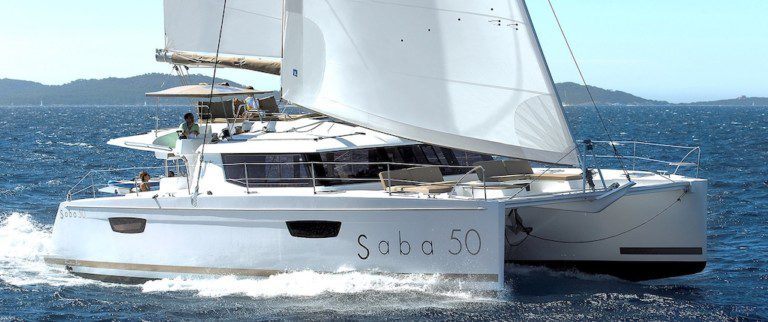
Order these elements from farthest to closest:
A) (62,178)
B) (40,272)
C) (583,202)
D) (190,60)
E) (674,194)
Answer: (62,178) → (190,60) → (40,272) → (674,194) → (583,202)

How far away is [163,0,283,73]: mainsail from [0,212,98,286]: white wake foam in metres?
4.20

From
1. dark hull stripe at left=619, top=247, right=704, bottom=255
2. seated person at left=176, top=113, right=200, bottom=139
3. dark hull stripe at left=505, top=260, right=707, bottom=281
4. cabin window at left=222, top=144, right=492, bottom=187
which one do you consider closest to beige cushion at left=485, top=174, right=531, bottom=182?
cabin window at left=222, top=144, right=492, bottom=187

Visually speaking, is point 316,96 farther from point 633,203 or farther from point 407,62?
point 633,203

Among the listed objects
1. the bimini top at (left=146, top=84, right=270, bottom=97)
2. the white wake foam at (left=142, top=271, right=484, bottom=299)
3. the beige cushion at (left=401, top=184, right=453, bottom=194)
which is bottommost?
the white wake foam at (left=142, top=271, right=484, bottom=299)

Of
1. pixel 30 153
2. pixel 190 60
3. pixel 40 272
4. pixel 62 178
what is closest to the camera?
pixel 40 272

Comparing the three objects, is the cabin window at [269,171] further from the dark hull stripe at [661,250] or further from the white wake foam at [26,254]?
the dark hull stripe at [661,250]

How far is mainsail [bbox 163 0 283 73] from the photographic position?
64.1 feet

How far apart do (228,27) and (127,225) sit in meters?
4.44

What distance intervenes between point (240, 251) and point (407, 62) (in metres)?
3.65

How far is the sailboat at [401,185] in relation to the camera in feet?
48.8

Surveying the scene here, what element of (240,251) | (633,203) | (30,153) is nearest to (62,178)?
(30,153)

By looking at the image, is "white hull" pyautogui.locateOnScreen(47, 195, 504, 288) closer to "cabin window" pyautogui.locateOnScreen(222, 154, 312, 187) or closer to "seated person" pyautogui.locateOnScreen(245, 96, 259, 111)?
"cabin window" pyautogui.locateOnScreen(222, 154, 312, 187)

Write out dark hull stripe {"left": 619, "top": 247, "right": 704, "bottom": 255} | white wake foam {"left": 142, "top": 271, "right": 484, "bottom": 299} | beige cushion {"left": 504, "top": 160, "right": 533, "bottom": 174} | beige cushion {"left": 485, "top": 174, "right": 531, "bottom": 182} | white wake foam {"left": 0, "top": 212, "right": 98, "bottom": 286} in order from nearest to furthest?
white wake foam {"left": 142, "top": 271, "right": 484, "bottom": 299} → dark hull stripe {"left": 619, "top": 247, "right": 704, "bottom": 255} → beige cushion {"left": 485, "top": 174, "right": 531, "bottom": 182} → beige cushion {"left": 504, "top": 160, "right": 533, "bottom": 174} → white wake foam {"left": 0, "top": 212, "right": 98, "bottom": 286}

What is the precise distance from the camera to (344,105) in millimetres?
15859
